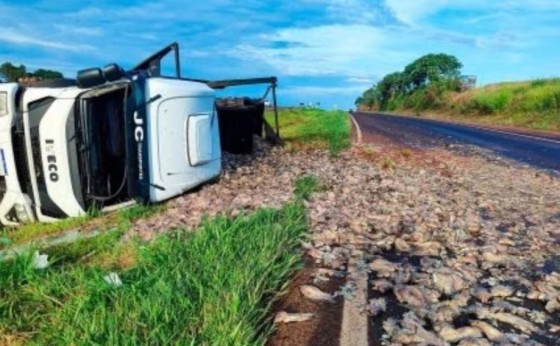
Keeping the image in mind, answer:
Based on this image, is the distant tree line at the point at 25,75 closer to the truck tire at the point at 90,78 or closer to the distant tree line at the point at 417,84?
the truck tire at the point at 90,78

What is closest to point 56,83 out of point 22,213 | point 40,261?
point 22,213

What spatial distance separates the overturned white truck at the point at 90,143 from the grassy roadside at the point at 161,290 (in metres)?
1.83

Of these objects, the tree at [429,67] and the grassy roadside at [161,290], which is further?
the tree at [429,67]

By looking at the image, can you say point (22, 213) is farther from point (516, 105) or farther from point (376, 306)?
point (516, 105)

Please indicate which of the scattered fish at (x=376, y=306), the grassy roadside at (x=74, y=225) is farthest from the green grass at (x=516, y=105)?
the scattered fish at (x=376, y=306)

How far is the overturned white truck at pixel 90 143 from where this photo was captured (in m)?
7.51

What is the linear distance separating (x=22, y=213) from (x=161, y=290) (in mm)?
4563

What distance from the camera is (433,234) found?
6660 mm

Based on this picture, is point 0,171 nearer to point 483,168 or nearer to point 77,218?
point 77,218

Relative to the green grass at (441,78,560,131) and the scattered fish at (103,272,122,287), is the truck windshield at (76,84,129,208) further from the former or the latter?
the green grass at (441,78,560,131)

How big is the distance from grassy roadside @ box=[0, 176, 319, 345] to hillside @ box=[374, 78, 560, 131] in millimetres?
Result: 27764

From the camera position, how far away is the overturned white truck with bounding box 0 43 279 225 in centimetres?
751

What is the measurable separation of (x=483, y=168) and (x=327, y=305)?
990 cm

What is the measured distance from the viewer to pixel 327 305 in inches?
176
